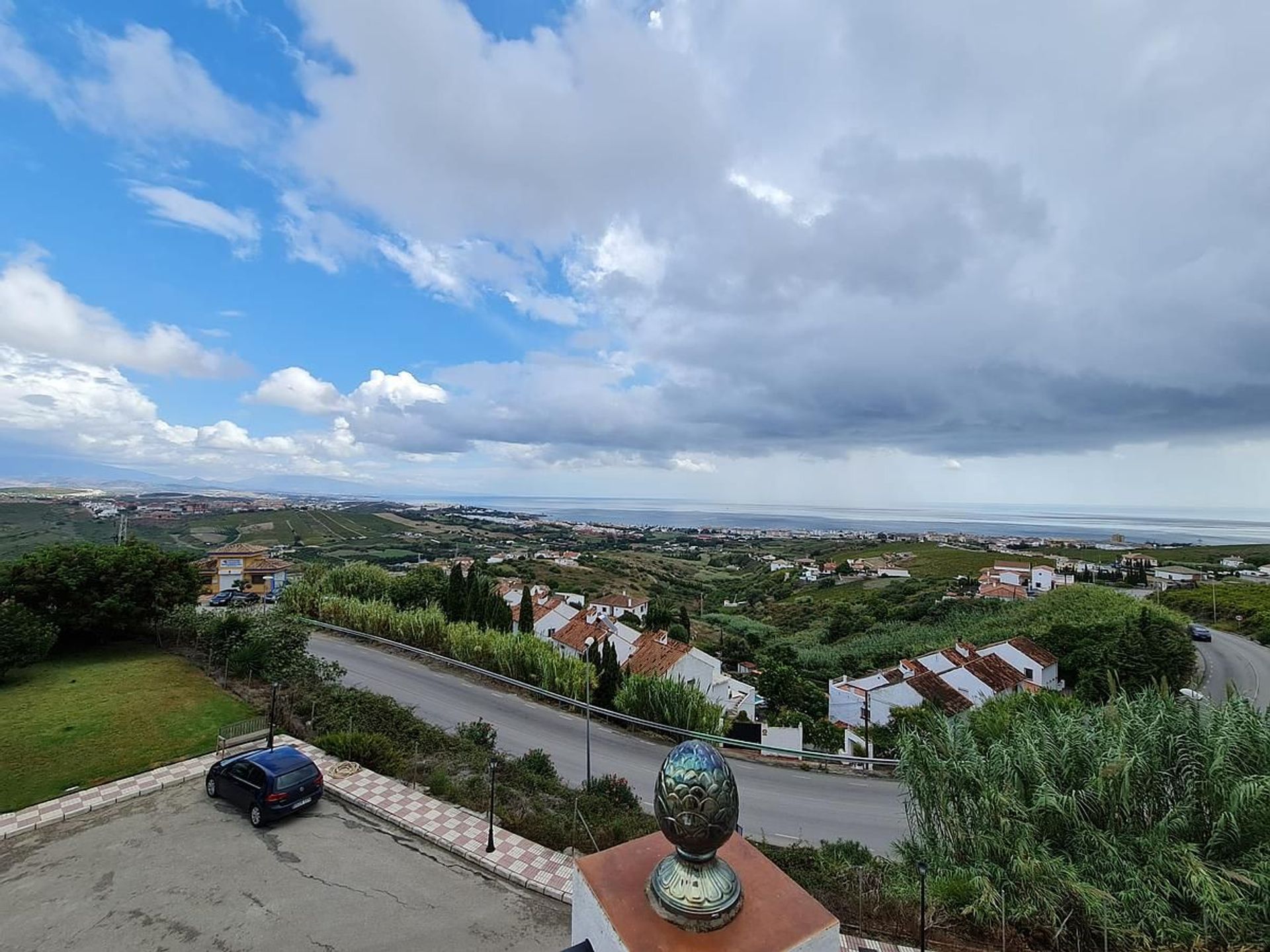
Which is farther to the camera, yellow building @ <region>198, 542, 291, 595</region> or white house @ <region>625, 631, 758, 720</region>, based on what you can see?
yellow building @ <region>198, 542, 291, 595</region>

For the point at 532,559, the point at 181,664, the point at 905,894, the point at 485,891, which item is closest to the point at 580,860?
the point at 905,894

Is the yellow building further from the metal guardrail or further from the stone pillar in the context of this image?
the stone pillar

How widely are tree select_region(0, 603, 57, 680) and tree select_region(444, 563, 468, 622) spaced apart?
1228cm

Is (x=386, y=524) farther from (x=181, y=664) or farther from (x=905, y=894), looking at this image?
(x=905, y=894)

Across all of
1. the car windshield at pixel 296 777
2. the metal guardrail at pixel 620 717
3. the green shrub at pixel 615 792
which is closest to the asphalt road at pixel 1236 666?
the metal guardrail at pixel 620 717

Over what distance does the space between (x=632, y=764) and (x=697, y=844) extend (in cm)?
1301

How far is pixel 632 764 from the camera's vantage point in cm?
1462

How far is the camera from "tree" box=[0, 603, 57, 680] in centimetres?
1499

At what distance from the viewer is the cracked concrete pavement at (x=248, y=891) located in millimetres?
6453

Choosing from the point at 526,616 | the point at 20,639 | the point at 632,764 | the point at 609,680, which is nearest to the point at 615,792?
the point at 632,764

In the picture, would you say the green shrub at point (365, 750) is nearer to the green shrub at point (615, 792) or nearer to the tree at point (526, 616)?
the green shrub at point (615, 792)

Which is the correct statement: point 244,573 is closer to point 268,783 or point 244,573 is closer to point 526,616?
point 526,616

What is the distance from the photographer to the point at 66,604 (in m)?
17.8

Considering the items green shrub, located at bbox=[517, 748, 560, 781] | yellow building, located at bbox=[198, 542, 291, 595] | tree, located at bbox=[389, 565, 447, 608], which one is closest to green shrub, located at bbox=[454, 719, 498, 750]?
green shrub, located at bbox=[517, 748, 560, 781]
